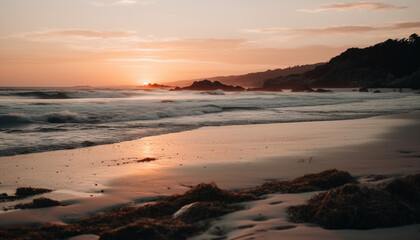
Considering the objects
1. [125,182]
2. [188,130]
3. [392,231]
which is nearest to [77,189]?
[125,182]

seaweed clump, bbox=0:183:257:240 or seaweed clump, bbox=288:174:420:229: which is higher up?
seaweed clump, bbox=288:174:420:229

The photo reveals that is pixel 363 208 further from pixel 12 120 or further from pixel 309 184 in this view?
pixel 12 120

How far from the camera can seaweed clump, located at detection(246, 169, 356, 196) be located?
5215 millimetres

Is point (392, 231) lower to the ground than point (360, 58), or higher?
lower

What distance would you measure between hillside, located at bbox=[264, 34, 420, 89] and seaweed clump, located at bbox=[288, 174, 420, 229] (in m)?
79.8

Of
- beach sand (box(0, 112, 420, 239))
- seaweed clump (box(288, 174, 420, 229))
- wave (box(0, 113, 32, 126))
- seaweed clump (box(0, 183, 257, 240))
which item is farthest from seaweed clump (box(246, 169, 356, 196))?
→ wave (box(0, 113, 32, 126))

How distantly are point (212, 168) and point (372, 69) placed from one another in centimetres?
9945

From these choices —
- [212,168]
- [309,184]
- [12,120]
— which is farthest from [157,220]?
[12,120]

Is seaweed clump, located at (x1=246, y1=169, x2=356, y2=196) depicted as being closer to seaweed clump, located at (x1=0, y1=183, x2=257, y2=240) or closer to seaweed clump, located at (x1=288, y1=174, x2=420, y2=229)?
seaweed clump, located at (x1=0, y1=183, x2=257, y2=240)

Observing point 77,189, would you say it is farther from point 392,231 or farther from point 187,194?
point 392,231

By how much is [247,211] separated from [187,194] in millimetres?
948

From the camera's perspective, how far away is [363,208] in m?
3.79

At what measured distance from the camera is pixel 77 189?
5762mm

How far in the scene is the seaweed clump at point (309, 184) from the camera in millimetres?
5215
